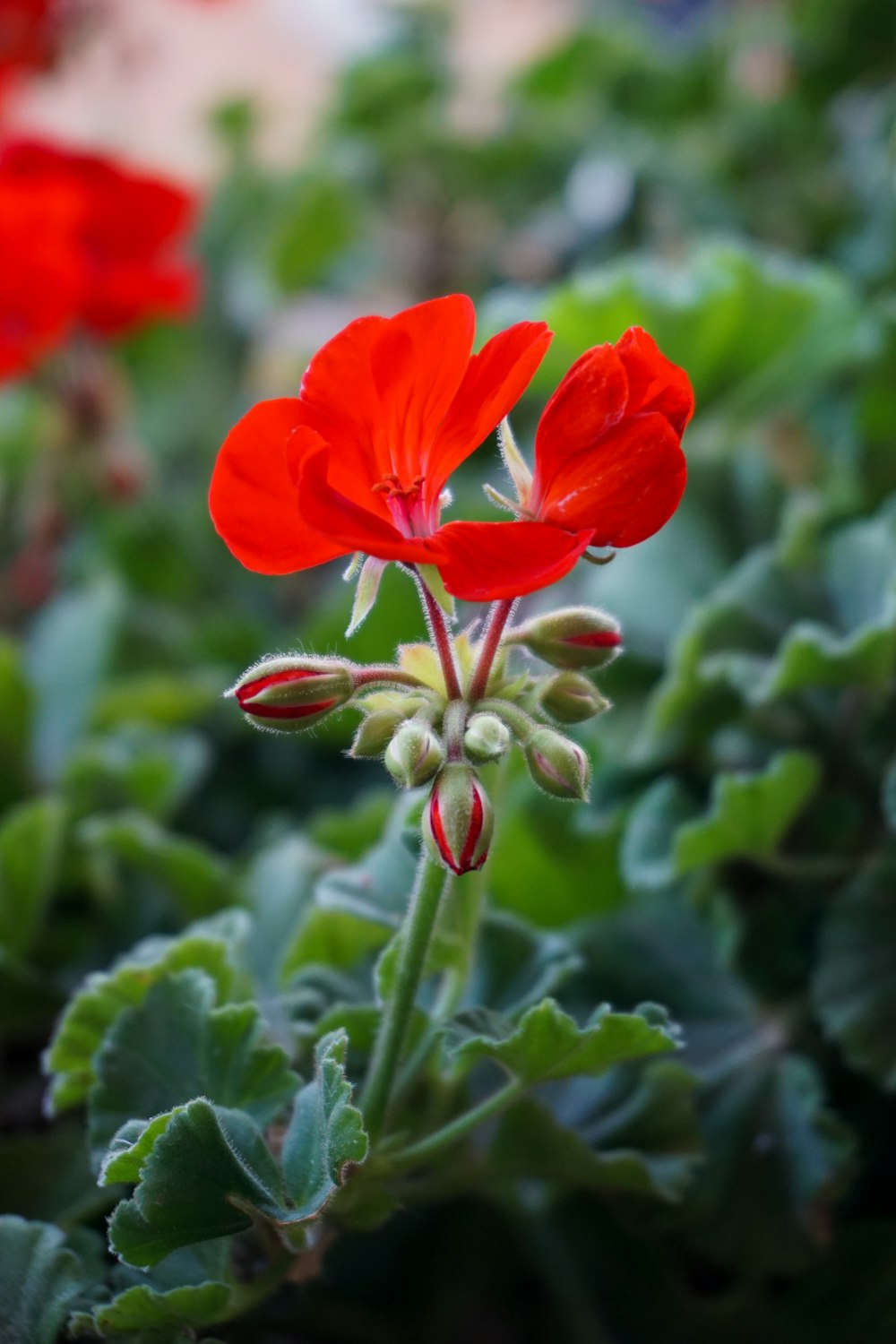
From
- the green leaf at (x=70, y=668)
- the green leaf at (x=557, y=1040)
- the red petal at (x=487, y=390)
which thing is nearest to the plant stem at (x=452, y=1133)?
the green leaf at (x=557, y=1040)

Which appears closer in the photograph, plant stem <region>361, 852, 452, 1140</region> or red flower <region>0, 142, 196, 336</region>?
plant stem <region>361, 852, 452, 1140</region>

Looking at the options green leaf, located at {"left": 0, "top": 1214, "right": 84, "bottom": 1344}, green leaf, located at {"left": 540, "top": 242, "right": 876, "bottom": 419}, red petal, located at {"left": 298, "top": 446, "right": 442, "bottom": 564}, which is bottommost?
green leaf, located at {"left": 0, "top": 1214, "right": 84, "bottom": 1344}

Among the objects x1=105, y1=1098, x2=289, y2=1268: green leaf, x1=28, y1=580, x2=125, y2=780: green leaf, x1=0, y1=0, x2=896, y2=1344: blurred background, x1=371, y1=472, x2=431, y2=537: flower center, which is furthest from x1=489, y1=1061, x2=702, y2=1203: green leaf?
x1=28, y1=580, x2=125, y2=780: green leaf

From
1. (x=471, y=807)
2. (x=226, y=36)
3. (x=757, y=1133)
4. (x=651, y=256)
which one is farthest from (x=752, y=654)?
(x=226, y=36)

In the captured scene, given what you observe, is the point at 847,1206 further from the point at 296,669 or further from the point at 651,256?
the point at 651,256

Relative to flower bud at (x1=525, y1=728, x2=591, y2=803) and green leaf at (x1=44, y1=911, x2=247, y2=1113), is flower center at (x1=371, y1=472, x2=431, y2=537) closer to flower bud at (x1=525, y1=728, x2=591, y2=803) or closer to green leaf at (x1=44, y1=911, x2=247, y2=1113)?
flower bud at (x1=525, y1=728, x2=591, y2=803)

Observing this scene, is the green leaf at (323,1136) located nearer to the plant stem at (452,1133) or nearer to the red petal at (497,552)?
the plant stem at (452,1133)
